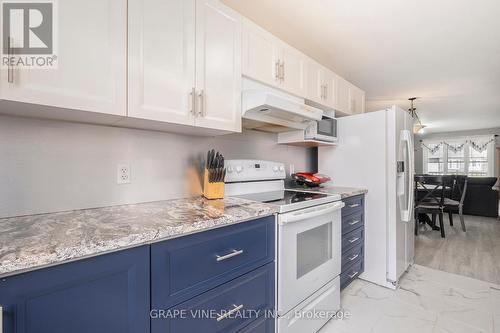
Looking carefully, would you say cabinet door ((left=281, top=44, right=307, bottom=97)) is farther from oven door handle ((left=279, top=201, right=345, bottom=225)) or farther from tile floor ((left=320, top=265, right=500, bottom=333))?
tile floor ((left=320, top=265, right=500, bottom=333))

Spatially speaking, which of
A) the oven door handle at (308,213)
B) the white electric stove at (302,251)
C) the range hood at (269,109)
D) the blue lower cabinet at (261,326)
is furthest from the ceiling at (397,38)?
the blue lower cabinet at (261,326)

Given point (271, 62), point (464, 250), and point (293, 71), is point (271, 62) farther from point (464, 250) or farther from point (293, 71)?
point (464, 250)

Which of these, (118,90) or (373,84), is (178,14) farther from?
(373,84)

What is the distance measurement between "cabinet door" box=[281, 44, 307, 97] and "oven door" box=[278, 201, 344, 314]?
986 mm

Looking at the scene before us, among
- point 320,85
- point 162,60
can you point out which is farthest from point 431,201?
point 162,60

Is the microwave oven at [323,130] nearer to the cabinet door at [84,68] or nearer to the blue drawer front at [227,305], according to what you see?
the blue drawer front at [227,305]

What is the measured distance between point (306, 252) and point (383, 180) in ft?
3.84

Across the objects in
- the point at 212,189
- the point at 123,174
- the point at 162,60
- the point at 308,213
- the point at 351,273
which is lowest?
the point at 351,273

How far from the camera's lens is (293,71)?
6.50ft

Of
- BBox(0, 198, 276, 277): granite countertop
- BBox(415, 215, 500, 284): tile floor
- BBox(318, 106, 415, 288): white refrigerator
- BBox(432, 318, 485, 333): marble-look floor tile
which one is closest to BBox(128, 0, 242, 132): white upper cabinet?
BBox(0, 198, 276, 277): granite countertop

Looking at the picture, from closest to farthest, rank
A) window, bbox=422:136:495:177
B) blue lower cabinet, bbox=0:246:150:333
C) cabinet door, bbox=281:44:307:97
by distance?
blue lower cabinet, bbox=0:246:150:333 < cabinet door, bbox=281:44:307:97 < window, bbox=422:136:495:177

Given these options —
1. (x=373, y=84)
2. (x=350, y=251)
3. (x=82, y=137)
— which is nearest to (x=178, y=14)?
(x=82, y=137)

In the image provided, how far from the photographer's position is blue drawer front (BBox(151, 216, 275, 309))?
2.84 ft

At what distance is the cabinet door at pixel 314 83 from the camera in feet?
7.02
